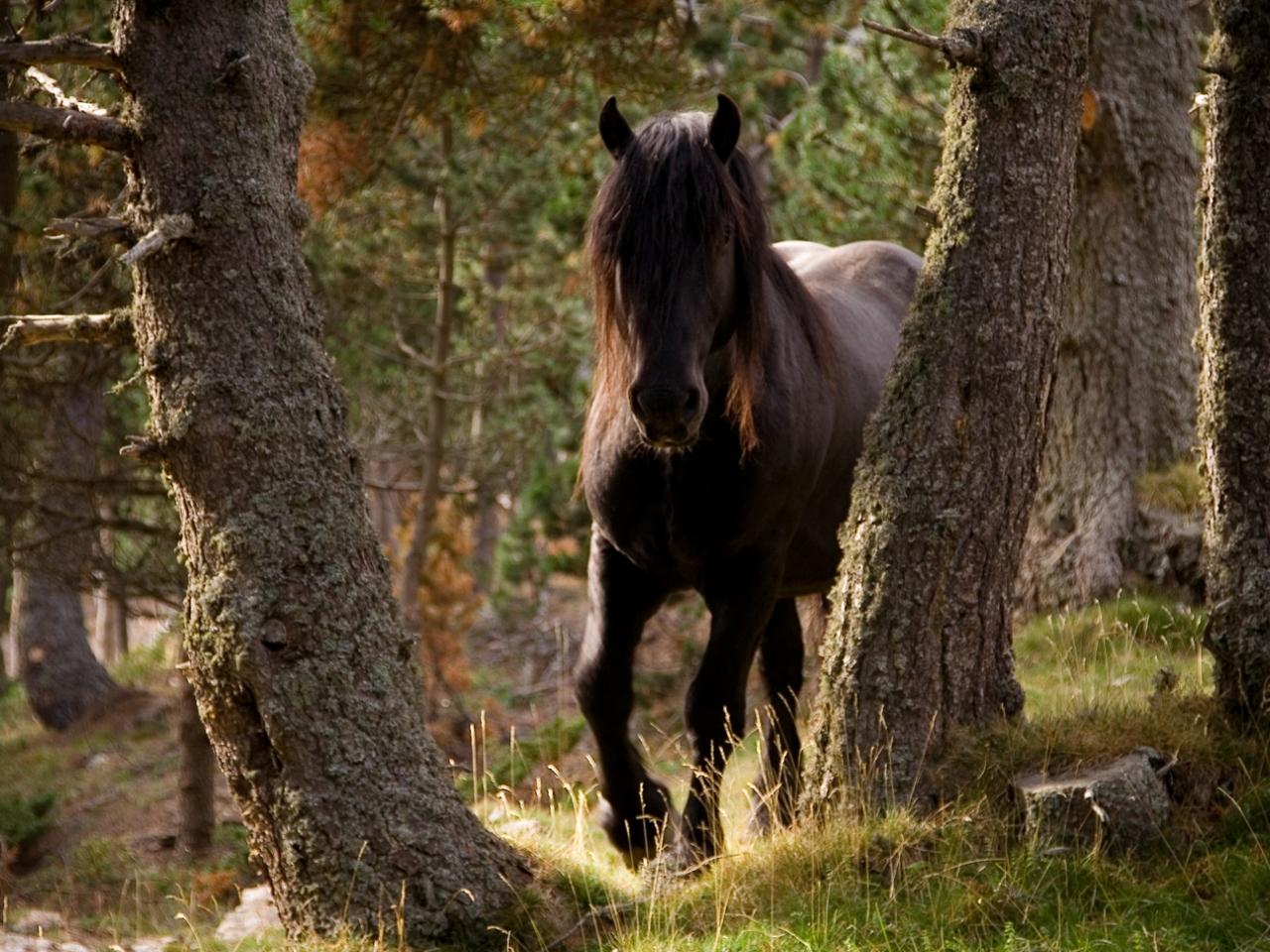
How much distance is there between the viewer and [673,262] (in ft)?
15.7

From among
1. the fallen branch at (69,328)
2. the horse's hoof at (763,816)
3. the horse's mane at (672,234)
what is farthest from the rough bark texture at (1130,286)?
the fallen branch at (69,328)

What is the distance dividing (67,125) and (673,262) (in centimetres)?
201

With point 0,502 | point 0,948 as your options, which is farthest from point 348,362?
point 0,948

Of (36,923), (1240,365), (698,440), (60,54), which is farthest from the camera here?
(36,923)

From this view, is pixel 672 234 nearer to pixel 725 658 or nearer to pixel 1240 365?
pixel 725 658

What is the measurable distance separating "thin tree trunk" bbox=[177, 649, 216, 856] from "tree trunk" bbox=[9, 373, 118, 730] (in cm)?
172

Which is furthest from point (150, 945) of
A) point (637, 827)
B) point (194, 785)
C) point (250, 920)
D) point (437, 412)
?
point (437, 412)

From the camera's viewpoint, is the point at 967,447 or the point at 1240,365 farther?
the point at 1240,365

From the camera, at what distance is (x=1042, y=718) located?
5.01 m

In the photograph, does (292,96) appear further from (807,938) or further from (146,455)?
(807,938)

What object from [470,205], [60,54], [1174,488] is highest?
[470,205]

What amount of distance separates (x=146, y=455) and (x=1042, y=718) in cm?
325

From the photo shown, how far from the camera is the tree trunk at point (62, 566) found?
35.3ft

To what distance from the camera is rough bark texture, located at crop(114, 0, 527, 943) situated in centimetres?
428
